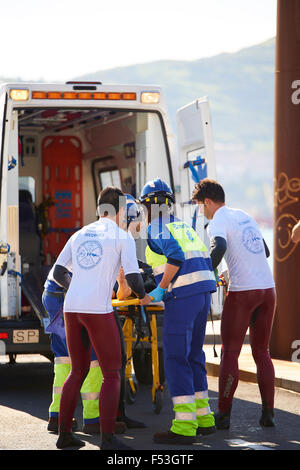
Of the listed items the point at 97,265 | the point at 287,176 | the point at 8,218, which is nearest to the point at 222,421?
the point at 97,265

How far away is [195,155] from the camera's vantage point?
35.2 ft

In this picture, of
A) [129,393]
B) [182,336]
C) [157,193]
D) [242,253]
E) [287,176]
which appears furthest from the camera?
[287,176]

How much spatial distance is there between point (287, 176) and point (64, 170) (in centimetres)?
392

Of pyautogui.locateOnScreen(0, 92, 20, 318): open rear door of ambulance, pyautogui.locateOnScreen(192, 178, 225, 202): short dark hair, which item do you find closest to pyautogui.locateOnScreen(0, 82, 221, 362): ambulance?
pyautogui.locateOnScreen(0, 92, 20, 318): open rear door of ambulance

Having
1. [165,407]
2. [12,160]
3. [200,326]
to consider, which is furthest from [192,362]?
[12,160]

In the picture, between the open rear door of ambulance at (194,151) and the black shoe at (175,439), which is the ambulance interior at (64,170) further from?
the black shoe at (175,439)

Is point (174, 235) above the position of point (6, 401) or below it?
above

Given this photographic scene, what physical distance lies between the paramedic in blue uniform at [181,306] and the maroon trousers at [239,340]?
0.34 m

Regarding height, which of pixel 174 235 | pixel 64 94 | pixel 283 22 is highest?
pixel 283 22

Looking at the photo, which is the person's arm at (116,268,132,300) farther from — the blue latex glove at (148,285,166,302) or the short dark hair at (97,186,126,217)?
the short dark hair at (97,186,126,217)

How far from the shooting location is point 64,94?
1059 cm

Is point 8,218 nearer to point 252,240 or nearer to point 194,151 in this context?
point 194,151

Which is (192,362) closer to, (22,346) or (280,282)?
(22,346)

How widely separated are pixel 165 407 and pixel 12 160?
2745 mm
